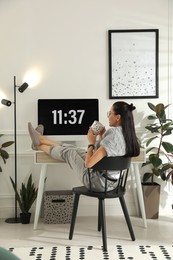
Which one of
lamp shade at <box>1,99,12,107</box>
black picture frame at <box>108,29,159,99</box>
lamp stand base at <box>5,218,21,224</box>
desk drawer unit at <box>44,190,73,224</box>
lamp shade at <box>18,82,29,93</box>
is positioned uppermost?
black picture frame at <box>108,29,159,99</box>

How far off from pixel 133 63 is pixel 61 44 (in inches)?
30.2

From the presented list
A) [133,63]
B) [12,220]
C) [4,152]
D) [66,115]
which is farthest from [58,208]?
[133,63]

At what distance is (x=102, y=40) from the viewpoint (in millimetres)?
4715

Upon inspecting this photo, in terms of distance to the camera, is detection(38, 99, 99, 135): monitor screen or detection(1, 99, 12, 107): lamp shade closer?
detection(1, 99, 12, 107): lamp shade

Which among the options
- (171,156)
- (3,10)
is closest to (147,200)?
(171,156)

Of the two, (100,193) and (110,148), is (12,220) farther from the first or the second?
(110,148)

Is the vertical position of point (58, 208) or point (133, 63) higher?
point (133, 63)

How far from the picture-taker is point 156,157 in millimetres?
4523

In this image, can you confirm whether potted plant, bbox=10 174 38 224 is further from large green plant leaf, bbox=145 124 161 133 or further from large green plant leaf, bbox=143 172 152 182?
large green plant leaf, bbox=145 124 161 133

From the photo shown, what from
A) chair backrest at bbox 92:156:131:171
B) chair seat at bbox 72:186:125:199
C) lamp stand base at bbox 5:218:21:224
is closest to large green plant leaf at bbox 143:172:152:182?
chair seat at bbox 72:186:125:199

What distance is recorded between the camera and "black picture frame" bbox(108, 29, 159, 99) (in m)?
4.70

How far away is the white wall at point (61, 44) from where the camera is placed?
468cm

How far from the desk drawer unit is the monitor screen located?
2.12 feet

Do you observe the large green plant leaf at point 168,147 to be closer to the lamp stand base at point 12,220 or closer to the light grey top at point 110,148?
the light grey top at point 110,148
